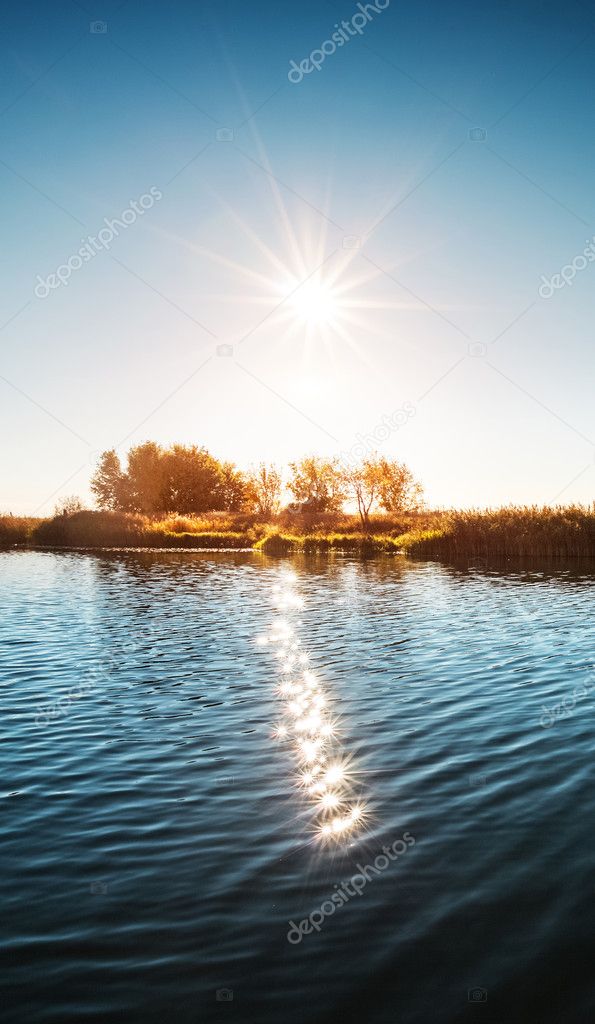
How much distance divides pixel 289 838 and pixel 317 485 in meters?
92.6

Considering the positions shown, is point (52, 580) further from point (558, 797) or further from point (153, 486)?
point (153, 486)

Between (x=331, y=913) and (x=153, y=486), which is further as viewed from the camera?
(x=153, y=486)

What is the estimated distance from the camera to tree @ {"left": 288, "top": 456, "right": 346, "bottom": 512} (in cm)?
9594

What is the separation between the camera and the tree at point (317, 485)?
95938 mm

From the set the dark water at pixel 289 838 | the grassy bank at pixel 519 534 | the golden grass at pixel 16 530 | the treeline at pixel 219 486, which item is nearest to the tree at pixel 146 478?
the treeline at pixel 219 486

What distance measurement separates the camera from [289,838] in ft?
23.5

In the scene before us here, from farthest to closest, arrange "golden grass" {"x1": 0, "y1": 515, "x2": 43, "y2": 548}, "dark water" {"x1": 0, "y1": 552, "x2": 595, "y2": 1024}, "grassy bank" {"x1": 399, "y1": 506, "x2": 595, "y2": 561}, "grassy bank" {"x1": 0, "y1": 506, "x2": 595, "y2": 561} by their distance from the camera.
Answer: "golden grass" {"x1": 0, "y1": 515, "x2": 43, "y2": 548} < "grassy bank" {"x1": 0, "y1": 506, "x2": 595, "y2": 561} < "grassy bank" {"x1": 399, "y1": 506, "x2": 595, "y2": 561} < "dark water" {"x1": 0, "y1": 552, "x2": 595, "y2": 1024}

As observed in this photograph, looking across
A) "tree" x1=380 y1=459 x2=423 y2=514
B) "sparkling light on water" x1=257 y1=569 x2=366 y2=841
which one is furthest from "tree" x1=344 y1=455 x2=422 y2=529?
"sparkling light on water" x1=257 y1=569 x2=366 y2=841

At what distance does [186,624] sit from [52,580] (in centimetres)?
1485

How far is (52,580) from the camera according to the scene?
110 feet

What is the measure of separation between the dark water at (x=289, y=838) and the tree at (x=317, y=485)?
3112 inches

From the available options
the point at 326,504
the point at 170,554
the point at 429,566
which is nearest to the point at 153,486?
the point at 326,504

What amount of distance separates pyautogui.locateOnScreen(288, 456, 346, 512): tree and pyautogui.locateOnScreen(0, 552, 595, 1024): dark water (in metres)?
79.0

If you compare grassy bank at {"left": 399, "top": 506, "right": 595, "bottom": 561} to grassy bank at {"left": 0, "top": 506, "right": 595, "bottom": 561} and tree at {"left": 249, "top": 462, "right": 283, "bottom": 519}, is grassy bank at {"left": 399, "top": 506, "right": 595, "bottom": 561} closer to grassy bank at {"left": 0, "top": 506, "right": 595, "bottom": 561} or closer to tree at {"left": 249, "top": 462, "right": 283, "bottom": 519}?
grassy bank at {"left": 0, "top": 506, "right": 595, "bottom": 561}
